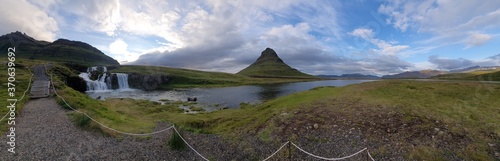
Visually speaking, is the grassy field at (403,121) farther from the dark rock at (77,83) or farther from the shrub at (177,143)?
the dark rock at (77,83)

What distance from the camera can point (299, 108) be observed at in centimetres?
2686

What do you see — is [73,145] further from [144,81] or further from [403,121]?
[144,81]

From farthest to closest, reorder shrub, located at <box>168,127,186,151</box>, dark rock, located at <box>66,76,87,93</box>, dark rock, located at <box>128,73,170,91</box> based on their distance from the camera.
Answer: dark rock, located at <box>128,73,170,91</box>, dark rock, located at <box>66,76,87,93</box>, shrub, located at <box>168,127,186,151</box>

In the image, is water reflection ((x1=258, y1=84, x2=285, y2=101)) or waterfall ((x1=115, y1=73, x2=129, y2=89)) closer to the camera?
water reflection ((x1=258, y1=84, x2=285, y2=101))

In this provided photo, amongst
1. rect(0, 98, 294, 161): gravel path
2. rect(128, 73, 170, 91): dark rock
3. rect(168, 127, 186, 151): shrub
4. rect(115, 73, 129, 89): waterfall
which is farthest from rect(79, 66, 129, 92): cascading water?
rect(168, 127, 186, 151): shrub

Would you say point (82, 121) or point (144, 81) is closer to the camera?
point (82, 121)

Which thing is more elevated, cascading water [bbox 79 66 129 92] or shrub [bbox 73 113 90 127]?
cascading water [bbox 79 66 129 92]

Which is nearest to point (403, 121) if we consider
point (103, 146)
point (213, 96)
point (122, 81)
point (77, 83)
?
point (103, 146)

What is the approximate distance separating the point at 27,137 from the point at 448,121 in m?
31.6

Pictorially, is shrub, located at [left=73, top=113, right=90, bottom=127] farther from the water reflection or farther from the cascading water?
the cascading water

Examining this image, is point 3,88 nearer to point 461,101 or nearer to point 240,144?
point 240,144

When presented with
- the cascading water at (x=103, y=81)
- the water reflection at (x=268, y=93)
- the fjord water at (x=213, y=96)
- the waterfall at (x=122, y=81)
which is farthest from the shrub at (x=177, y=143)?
the waterfall at (x=122, y=81)

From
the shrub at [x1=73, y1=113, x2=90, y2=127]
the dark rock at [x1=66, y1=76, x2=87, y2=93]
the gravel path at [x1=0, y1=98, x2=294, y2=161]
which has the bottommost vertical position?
the gravel path at [x1=0, y1=98, x2=294, y2=161]

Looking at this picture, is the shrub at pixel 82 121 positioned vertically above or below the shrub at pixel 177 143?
above
